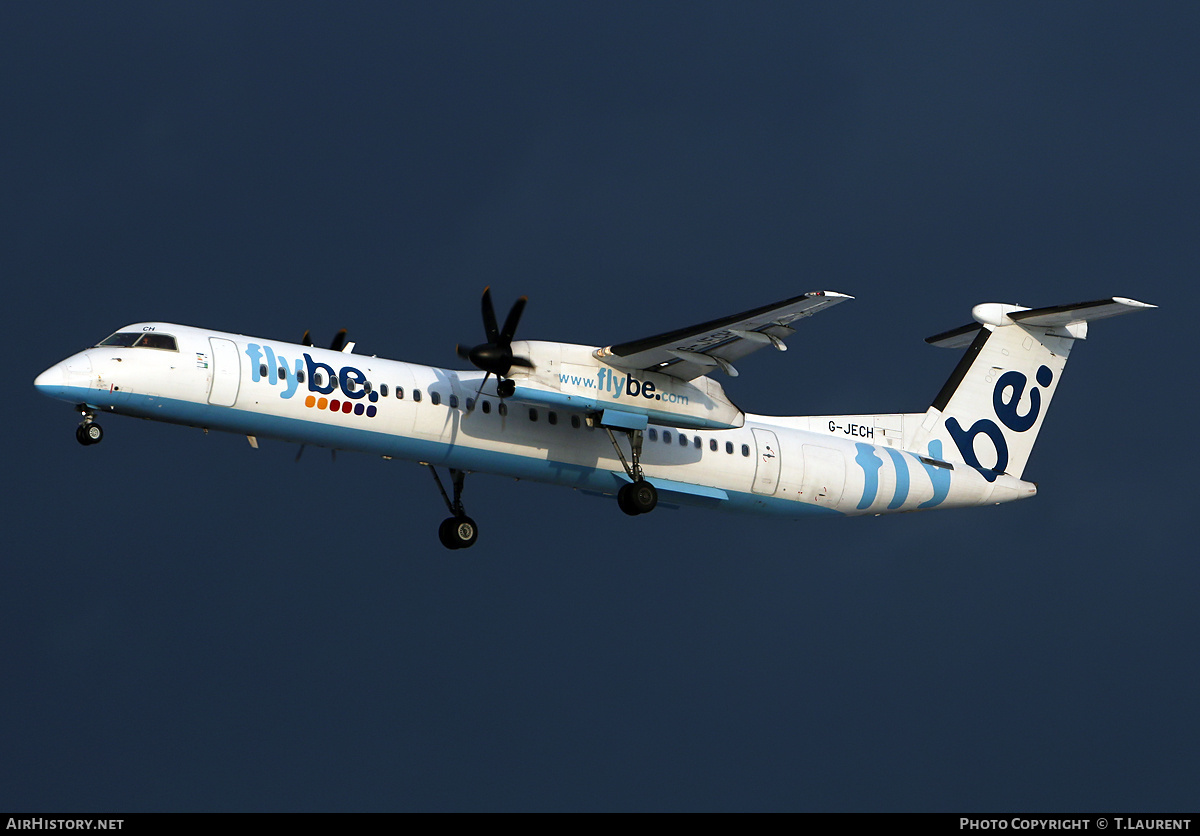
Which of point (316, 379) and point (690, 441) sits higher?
point (316, 379)

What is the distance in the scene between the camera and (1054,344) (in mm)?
30141

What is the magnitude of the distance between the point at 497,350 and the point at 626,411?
Answer: 8.12 ft

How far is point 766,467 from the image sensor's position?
27.4 meters

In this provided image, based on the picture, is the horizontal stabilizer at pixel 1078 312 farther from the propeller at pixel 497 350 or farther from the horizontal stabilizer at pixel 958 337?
the propeller at pixel 497 350

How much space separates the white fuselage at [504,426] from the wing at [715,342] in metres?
0.36

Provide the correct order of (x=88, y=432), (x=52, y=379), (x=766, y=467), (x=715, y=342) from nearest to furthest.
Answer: (x=52, y=379) → (x=88, y=432) → (x=715, y=342) → (x=766, y=467)

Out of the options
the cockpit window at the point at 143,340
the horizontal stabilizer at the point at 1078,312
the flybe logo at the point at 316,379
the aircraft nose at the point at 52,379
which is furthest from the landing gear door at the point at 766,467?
the aircraft nose at the point at 52,379

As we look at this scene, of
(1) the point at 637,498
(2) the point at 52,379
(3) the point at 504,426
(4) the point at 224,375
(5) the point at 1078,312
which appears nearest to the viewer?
(2) the point at 52,379

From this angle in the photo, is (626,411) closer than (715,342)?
No

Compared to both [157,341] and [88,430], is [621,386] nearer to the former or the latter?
[157,341]

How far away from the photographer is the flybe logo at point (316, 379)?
2359 cm

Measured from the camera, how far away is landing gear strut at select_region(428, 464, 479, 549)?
1073 inches

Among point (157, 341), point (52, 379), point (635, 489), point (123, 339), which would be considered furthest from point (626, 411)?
point (52, 379)
